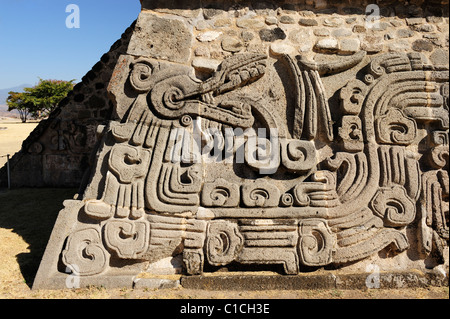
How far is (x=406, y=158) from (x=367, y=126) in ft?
1.53

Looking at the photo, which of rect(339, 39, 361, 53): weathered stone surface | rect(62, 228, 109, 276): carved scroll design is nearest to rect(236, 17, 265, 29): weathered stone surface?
rect(339, 39, 361, 53): weathered stone surface

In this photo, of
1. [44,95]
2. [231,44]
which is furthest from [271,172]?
[44,95]

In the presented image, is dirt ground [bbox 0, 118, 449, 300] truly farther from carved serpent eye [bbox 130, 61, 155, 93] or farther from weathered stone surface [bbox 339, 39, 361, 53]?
weathered stone surface [bbox 339, 39, 361, 53]

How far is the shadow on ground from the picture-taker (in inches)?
123

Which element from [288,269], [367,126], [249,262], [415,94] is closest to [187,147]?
[249,262]

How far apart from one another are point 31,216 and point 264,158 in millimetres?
3387

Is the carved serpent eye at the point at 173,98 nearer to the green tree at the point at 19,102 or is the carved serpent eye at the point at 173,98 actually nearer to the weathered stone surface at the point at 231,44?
the weathered stone surface at the point at 231,44

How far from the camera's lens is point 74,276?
263 cm

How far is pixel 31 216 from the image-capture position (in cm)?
439

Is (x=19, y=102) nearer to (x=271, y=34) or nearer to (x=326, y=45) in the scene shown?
(x=271, y=34)

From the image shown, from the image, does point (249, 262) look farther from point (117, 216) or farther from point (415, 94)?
point (415, 94)

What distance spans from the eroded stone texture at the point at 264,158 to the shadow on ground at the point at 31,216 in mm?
648

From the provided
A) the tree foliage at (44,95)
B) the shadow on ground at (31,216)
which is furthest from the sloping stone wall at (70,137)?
the tree foliage at (44,95)
